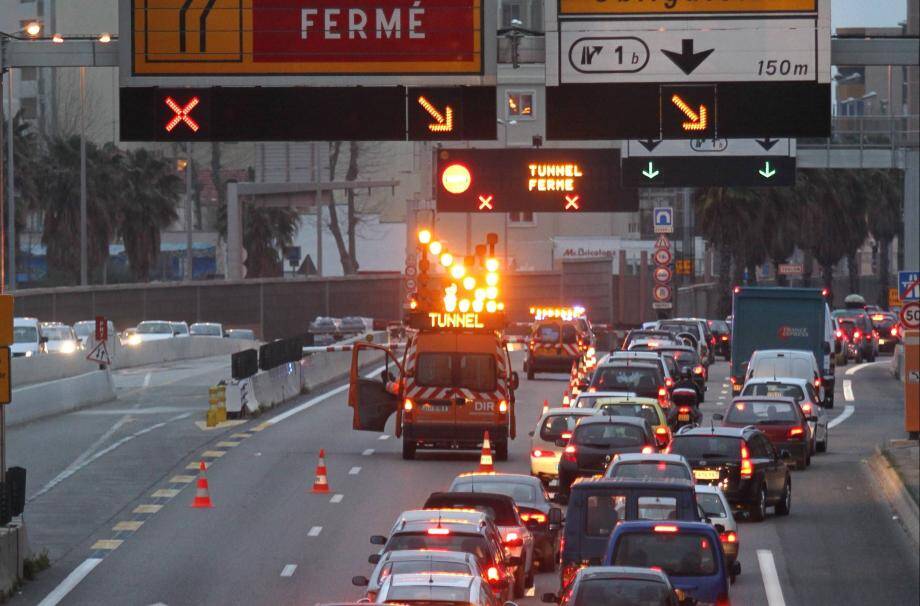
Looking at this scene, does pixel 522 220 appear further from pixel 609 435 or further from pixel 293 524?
pixel 293 524

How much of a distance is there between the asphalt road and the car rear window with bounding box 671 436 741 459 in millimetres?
1160

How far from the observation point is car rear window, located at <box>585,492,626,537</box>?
19.6 m

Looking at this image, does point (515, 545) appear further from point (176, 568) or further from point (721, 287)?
point (721, 287)

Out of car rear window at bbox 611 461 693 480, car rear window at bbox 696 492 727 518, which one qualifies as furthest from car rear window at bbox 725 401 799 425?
car rear window at bbox 696 492 727 518

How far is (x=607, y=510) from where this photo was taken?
19688 mm

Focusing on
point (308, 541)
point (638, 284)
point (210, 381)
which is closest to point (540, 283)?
point (638, 284)

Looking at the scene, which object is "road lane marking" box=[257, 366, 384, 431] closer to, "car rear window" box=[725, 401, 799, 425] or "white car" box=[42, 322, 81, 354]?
"white car" box=[42, 322, 81, 354]

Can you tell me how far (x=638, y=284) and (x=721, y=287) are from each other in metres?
10.1

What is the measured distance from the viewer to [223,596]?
68.6 ft

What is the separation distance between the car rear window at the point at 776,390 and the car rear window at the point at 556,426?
8228 mm

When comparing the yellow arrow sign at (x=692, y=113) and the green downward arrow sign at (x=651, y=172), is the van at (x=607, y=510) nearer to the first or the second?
the yellow arrow sign at (x=692, y=113)

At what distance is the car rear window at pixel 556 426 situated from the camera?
30.7 m

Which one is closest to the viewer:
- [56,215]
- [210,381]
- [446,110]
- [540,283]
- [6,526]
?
[446,110]

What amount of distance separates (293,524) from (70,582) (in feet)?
16.8
